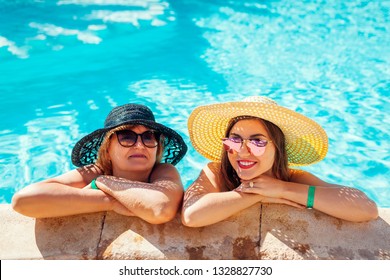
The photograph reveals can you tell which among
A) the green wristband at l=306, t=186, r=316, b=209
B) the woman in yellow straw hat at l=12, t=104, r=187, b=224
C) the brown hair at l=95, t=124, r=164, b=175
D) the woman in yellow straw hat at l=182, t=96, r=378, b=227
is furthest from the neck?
the green wristband at l=306, t=186, r=316, b=209

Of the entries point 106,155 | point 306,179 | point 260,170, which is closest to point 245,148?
point 260,170

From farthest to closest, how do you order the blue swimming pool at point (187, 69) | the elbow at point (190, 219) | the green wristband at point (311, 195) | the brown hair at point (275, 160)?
1. the blue swimming pool at point (187, 69)
2. the brown hair at point (275, 160)
3. the green wristband at point (311, 195)
4. the elbow at point (190, 219)

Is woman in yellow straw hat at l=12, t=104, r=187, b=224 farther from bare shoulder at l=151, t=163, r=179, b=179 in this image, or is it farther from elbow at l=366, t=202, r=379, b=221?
elbow at l=366, t=202, r=379, b=221

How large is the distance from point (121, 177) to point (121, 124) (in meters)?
0.45

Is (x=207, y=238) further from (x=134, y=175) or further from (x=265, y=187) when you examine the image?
(x=134, y=175)

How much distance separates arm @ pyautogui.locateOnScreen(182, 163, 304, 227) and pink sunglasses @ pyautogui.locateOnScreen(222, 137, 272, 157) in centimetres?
30

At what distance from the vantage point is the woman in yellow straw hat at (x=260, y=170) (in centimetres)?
318

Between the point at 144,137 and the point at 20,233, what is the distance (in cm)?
109

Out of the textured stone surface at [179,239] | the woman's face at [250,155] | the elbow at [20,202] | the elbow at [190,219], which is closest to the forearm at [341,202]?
the woman's face at [250,155]

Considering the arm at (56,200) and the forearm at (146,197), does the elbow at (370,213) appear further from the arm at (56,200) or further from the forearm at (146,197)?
the arm at (56,200)

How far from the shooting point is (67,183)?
11.5ft

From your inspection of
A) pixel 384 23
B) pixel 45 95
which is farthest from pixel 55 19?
pixel 384 23

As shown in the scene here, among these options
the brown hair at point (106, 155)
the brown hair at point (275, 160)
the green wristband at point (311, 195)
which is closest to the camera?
the green wristband at point (311, 195)
